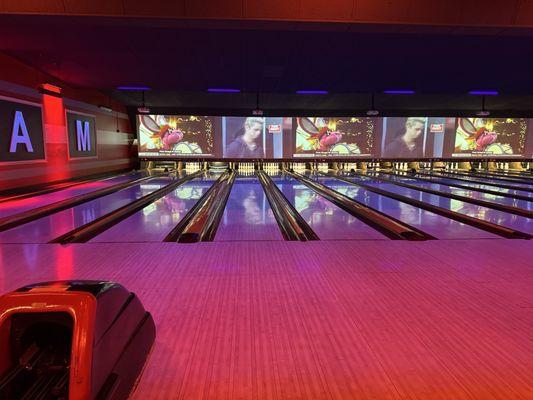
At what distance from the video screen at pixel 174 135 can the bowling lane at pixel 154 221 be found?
596 centimetres

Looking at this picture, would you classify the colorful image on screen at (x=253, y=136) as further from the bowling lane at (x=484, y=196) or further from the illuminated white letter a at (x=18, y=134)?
the illuminated white letter a at (x=18, y=134)

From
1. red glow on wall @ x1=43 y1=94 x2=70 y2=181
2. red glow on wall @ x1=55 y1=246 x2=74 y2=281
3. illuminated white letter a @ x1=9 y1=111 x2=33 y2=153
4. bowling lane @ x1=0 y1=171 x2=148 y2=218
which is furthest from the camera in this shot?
red glow on wall @ x1=43 y1=94 x2=70 y2=181

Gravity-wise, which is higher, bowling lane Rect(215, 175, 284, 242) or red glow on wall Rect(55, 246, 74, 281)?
bowling lane Rect(215, 175, 284, 242)

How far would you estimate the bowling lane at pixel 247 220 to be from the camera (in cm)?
387

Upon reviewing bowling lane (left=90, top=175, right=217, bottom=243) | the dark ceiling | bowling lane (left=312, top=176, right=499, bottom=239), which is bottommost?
bowling lane (left=90, top=175, right=217, bottom=243)

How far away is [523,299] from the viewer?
87.4 inches

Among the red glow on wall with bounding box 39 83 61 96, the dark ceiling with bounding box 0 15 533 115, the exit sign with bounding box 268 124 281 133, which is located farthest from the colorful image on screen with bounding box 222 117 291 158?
the red glow on wall with bounding box 39 83 61 96

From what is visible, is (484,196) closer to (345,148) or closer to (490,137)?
(345,148)

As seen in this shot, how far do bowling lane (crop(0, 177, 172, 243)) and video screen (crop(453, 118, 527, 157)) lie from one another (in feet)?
38.0

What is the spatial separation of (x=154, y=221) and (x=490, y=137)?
13.1 m

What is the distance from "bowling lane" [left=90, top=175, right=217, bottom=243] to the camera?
12.3ft

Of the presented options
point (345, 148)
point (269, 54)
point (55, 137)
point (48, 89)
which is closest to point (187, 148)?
point (55, 137)

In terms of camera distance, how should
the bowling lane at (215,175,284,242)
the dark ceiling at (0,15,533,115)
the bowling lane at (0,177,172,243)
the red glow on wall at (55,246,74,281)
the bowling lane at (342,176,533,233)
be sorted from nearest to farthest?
the red glow on wall at (55,246,74,281) < the bowling lane at (0,177,172,243) < the bowling lane at (215,175,284,242) < the dark ceiling at (0,15,533,115) < the bowling lane at (342,176,533,233)

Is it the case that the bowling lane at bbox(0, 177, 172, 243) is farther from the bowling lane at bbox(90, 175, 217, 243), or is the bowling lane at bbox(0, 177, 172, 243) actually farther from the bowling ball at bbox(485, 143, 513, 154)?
the bowling ball at bbox(485, 143, 513, 154)
